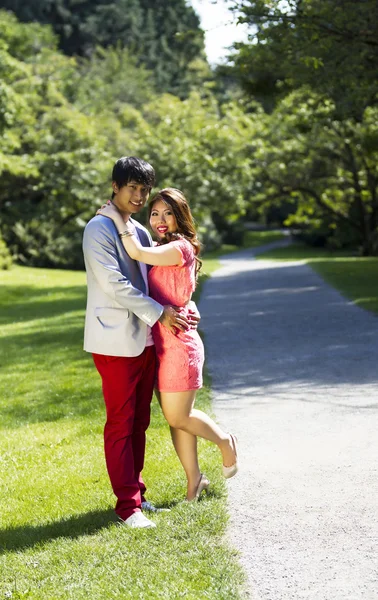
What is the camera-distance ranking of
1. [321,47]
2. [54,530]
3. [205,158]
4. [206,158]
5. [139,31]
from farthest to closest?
[139,31], [205,158], [206,158], [321,47], [54,530]

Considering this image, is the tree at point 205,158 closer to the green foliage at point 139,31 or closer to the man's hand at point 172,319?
the man's hand at point 172,319

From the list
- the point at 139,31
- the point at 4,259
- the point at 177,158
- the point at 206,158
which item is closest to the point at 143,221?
the point at 177,158

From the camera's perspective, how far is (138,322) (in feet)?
16.9

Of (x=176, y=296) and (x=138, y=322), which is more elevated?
(x=176, y=296)

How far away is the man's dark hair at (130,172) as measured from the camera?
16.4 ft

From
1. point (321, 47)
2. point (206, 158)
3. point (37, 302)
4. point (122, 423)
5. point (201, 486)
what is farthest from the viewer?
point (206, 158)

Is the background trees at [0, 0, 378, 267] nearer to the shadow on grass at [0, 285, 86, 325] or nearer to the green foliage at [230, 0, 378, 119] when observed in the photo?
the green foliage at [230, 0, 378, 119]

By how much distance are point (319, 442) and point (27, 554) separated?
266 centimetres

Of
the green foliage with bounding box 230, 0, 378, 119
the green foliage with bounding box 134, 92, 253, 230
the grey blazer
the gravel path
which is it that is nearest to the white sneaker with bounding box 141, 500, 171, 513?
the gravel path

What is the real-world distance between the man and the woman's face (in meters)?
0.16

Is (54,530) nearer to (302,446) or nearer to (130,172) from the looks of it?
(130,172)

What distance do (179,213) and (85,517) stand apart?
5.89 ft

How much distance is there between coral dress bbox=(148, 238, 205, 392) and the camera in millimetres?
5207

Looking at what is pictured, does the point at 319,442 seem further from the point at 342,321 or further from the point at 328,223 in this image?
the point at 328,223
